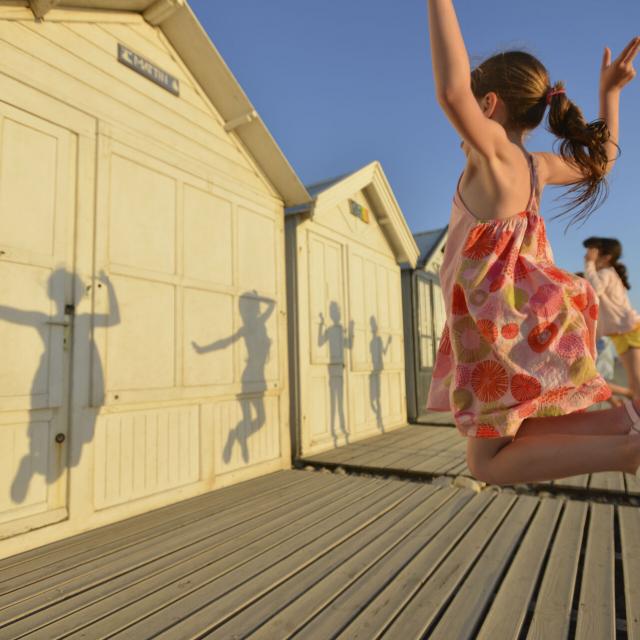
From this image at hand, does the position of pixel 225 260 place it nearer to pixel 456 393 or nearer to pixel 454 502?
pixel 454 502

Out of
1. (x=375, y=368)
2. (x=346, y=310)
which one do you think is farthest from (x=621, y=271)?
(x=375, y=368)

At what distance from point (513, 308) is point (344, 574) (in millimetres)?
1782

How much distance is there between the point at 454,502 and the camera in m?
3.70

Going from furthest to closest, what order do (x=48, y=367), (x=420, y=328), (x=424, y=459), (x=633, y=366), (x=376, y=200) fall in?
(x=420, y=328) → (x=376, y=200) → (x=424, y=459) → (x=633, y=366) → (x=48, y=367)

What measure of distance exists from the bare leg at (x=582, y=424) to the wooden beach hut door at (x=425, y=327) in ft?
24.0

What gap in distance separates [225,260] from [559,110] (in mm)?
3630

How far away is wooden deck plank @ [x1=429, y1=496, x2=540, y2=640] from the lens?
6.34ft

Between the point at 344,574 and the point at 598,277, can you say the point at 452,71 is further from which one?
the point at 598,277

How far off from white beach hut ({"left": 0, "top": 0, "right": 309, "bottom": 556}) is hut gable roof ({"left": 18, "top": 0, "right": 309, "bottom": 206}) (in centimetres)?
1

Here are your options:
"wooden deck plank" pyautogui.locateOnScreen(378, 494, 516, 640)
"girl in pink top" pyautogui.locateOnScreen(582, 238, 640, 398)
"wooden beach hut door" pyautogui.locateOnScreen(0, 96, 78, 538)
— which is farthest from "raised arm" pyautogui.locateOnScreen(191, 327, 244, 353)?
"girl in pink top" pyautogui.locateOnScreen(582, 238, 640, 398)

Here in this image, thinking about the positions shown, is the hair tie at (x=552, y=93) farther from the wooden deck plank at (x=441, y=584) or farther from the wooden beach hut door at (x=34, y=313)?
the wooden beach hut door at (x=34, y=313)

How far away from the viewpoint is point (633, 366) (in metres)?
5.17

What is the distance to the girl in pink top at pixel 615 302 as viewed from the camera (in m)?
5.20

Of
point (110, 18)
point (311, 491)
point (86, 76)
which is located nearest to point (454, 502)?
point (311, 491)
